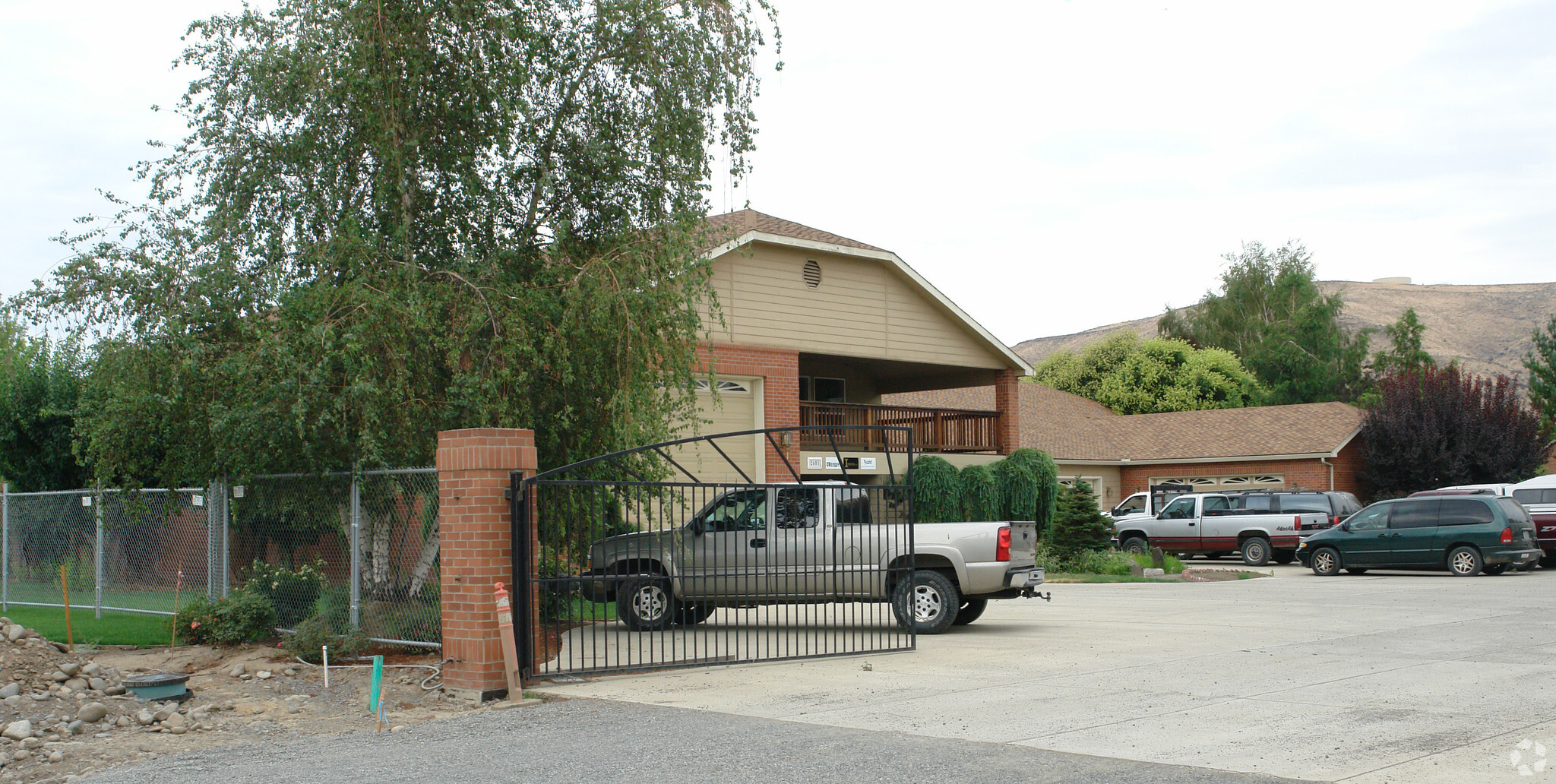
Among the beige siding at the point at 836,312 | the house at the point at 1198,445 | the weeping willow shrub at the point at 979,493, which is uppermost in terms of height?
the beige siding at the point at 836,312

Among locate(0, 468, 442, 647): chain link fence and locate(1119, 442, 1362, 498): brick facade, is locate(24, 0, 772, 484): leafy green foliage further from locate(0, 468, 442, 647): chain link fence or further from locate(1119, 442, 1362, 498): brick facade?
locate(1119, 442, 1362, 498): brick facade

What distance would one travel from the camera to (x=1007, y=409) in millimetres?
29453

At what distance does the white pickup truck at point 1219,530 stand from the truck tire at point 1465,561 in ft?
17.0

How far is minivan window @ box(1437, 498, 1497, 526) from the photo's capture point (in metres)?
24.1

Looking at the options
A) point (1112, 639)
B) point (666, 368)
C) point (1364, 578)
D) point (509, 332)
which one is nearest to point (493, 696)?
point (509, 332)

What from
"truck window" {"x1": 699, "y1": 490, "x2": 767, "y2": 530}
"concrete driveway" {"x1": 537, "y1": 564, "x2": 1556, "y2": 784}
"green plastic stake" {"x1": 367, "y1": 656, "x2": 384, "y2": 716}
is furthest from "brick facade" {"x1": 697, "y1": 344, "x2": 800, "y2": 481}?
"green plastic stake" {"x1": 367, "y1": 656, "x2": 384, "y2": 716}

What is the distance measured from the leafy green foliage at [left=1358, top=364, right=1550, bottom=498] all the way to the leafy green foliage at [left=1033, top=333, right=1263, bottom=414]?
2047cm

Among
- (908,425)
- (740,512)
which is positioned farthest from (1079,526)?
(740,512)

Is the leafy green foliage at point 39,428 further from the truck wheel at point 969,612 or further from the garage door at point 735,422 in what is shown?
the truck wheel at point 969,612

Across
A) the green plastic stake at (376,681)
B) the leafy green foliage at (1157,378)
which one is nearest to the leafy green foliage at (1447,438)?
the leafy green foliage at (1157,378)

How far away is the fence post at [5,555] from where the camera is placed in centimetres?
1847

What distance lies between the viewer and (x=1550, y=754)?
7.10 metres

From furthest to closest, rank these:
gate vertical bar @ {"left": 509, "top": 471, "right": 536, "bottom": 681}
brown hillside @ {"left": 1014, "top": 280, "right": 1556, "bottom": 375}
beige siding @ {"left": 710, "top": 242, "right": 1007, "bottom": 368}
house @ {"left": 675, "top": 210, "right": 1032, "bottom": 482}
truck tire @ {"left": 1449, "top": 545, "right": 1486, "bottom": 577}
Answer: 1. brown hillside @ {"left": 1014, "top": 280, "right": 1556, "bottom": 375}
2. beige siding @ {"left": 710, "top": 242, "right": 1007, "bottom": 368}
3. house @ {"left": 675, "top": 210, "right": 1032, "bottom": 482}
4. truck tire @ {"left": 1449, "top": 545, "right": 1486, "bottom": 577}
5. gate vertical bar @ {"left": 509, "top": 471, "right": 536, "bottom": 681}

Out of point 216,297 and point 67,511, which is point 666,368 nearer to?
point 216,297
